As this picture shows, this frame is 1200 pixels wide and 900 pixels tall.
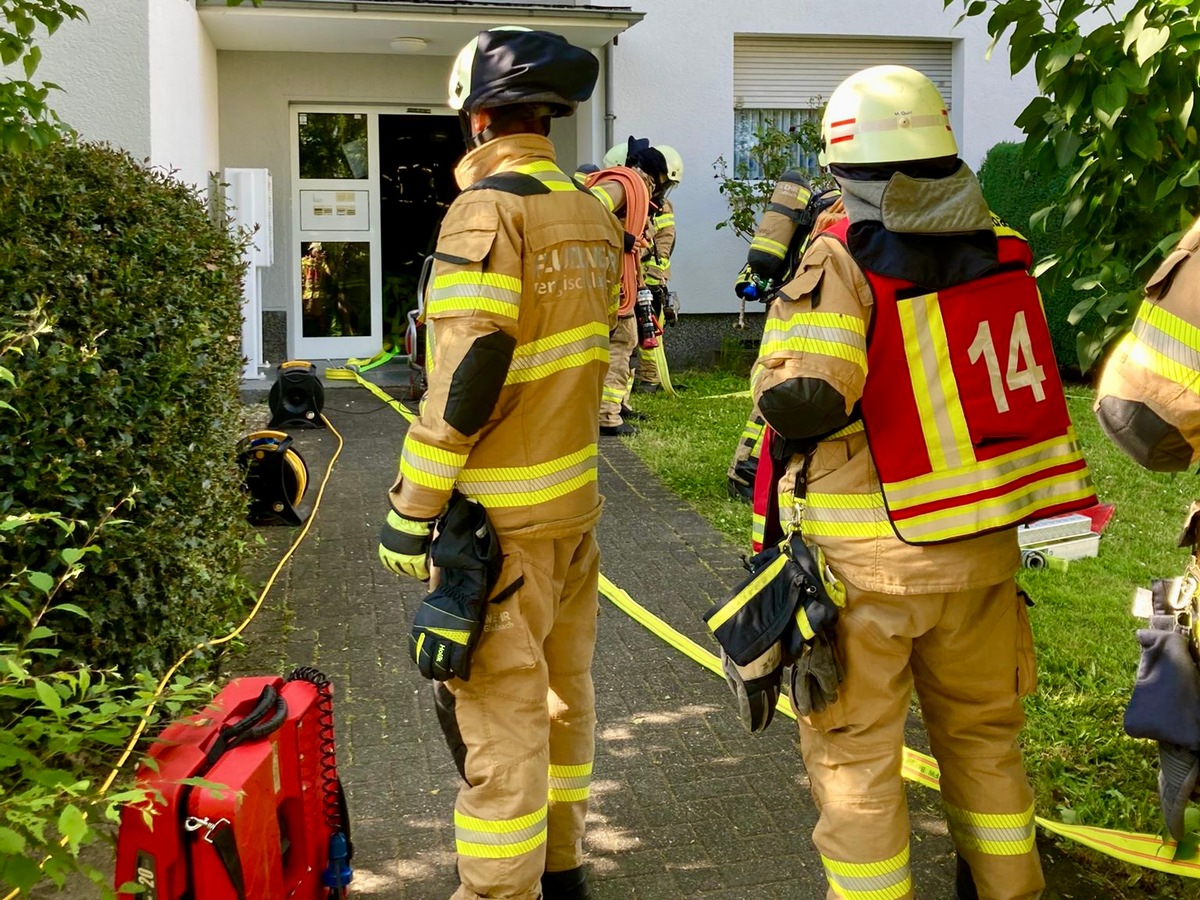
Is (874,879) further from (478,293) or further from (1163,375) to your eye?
(478,293)

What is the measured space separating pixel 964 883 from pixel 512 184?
219cm

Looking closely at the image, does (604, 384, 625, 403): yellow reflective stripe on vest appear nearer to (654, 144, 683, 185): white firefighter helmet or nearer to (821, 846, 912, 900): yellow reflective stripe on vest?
(654, 144, 683, 185): white firefighter helmet

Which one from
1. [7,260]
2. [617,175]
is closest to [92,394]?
[7,260]

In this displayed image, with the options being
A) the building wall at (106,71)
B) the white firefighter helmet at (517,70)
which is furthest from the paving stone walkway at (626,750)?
the building wall at (106,71)

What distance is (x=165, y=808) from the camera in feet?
8.41

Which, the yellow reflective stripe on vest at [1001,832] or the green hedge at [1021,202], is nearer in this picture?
the yellow reflective stripe on vest at [1001,832]

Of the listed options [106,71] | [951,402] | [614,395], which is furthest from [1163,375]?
[614,395]

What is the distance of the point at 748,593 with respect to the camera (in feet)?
9.73

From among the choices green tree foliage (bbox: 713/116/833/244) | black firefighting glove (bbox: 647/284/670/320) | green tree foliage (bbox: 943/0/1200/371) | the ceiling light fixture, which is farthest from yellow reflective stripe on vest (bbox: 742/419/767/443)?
the ceiling light fixture

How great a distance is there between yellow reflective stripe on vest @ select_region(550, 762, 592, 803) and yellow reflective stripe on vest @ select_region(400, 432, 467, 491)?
91 cm

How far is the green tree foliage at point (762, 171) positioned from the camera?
43.5ft

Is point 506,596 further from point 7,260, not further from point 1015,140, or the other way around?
point 1015,140

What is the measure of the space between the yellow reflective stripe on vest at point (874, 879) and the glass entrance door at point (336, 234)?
1165 cm

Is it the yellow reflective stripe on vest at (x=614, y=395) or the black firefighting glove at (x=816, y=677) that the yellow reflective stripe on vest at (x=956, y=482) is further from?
the yellow reflective stripe on vest at (x=614, y=395)
